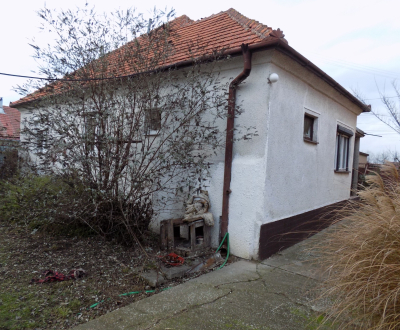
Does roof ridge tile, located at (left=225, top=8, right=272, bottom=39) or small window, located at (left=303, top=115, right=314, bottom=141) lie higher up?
roof ridge tile, located at (left=225, top=8, right=272, bottom=39)

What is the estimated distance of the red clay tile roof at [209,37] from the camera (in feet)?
16.6

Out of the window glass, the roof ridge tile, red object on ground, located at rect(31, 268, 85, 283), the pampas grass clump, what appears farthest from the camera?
the window glass

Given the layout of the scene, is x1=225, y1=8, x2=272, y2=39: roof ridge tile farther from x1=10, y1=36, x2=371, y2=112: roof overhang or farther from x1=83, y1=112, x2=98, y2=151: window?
x1=83, y1=112, x2=98, y2=151: window

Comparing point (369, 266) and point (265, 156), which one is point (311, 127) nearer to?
point (265, 156)

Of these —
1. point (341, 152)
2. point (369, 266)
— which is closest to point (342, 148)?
point (341, 152)

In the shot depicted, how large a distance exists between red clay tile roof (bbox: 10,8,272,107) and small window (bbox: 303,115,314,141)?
2.22 m

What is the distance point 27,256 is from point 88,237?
997 millimetres

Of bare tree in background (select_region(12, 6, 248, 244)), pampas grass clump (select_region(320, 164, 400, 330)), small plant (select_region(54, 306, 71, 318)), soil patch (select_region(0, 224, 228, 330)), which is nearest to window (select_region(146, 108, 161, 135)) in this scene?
bare tree in background (select_region(12, 6, 248, 244))

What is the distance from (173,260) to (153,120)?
2.35 m

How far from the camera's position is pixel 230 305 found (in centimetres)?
339

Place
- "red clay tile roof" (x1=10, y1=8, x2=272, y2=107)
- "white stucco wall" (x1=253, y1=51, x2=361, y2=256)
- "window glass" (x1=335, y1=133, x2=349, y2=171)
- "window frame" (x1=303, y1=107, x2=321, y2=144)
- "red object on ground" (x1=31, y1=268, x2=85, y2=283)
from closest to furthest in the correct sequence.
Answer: "red object on ground" (x1=31, y1=268, x2=85, y2=283) < "red clay tile roof" (x1=10, y1=8, x2=272, y2=107) < "white stucco wall" (x1=253, y1=51, x2=361, y2=256) < "window frame" (x1=303, y1=107, x2=321, y2=144) < "window glass" (x1=335, y1=133, x2=349, y2=171)

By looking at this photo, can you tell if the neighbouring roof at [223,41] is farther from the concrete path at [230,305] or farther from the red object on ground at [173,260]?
the concrete path at [230,305]

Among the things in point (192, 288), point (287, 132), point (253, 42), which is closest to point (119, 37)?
point (253, 42)

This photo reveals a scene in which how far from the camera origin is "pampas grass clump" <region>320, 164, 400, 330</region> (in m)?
2.14
